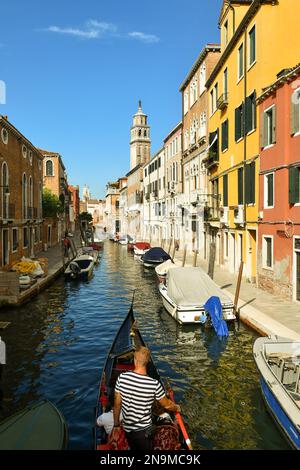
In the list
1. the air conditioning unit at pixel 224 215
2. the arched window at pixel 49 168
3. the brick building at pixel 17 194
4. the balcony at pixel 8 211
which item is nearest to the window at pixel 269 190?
the air conditioning unit at pixel 224 215

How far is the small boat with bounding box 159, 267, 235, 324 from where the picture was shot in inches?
514

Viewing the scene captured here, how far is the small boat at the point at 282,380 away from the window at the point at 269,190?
839 centimetres

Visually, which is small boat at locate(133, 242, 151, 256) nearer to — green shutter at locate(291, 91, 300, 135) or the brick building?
the brick building

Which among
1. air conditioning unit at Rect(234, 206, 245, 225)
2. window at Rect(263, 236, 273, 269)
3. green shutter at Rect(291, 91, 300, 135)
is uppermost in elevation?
green shutter at Rect(291, 91, 300, 135)

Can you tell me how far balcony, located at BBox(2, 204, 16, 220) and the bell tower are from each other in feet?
192

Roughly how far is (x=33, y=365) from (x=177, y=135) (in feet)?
101

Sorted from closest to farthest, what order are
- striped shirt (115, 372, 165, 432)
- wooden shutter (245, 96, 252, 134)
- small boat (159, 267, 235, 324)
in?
striped shirt (115, 372, 165, 432)
small boat (159, 267, 235, 324)
wooden shutter (245, 96, 252, 134)

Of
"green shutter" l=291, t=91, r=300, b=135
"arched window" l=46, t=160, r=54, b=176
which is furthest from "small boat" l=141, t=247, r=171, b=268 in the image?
"arched window" l=46, t=160, r=54, b=176

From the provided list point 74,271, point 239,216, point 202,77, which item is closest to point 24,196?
point 74,271

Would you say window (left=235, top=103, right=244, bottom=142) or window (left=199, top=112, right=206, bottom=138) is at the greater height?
window (left=199, top=112, right=206, bottom=138)

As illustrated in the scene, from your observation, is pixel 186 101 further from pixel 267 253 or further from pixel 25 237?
pixel 267 253

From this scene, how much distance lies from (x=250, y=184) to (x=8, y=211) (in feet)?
40.1

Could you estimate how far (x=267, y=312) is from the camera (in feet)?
41.1

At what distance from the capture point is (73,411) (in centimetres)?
758
